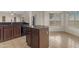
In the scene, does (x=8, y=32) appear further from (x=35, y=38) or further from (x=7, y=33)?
(x=35, y=38)

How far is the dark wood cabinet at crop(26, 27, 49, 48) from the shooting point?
10.3 feet

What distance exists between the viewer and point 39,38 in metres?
3.18

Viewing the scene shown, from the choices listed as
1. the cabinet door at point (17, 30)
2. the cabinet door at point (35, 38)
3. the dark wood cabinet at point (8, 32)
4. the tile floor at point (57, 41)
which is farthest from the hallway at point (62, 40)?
the dark wood cabinet at point (8, 32)

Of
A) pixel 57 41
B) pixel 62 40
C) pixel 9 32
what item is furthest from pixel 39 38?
pixel 9 32

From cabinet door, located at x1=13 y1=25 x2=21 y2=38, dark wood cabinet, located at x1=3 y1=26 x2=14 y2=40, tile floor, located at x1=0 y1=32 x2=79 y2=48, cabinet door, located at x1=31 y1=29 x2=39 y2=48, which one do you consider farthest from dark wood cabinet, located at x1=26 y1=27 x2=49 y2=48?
dark wood cabinet, located at x1=3 y1=26 x2=14 y2=40

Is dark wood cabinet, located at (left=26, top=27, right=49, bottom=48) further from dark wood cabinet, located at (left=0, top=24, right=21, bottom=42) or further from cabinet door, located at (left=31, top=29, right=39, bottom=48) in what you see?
dark wood cabinet, located at (left=0, top=24, right=21, bottom=42)

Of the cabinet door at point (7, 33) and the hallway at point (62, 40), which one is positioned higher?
the cabinet door at point (7, 33)

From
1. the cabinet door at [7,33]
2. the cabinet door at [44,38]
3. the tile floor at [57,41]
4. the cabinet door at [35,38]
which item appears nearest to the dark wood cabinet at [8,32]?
the cabinet door at [7,33]

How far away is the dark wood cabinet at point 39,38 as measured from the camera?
3.15m

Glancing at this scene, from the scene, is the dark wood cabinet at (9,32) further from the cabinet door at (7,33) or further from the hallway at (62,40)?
the hallway at (62,40)

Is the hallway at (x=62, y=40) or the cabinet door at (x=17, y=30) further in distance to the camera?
the cabinet door at (x=17, y=30)
